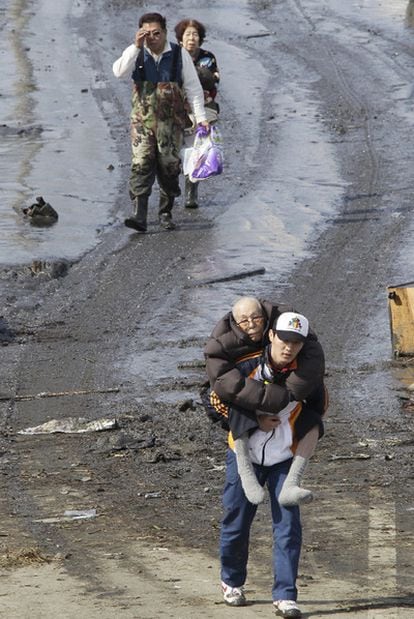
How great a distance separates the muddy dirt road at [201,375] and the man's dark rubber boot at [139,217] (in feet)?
0.51

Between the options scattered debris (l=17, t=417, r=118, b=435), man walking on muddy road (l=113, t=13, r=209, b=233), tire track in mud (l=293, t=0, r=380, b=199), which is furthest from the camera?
tire track in mud (l=293, t=0, r=380, b=199)

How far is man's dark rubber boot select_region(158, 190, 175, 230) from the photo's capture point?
49.2ft

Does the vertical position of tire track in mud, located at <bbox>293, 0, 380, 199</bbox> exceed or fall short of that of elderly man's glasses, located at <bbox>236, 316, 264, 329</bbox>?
it falls short

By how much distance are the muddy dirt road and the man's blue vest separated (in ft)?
4.82

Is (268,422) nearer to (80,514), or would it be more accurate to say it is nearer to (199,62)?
(80,514)

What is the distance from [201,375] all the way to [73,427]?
1.39 m

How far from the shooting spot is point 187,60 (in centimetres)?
1424

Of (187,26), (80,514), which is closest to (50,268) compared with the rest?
(187,26)

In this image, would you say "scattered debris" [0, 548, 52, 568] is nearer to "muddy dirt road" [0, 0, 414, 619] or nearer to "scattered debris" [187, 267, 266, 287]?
"muddy dirt road" [0, 0, 414, 619]

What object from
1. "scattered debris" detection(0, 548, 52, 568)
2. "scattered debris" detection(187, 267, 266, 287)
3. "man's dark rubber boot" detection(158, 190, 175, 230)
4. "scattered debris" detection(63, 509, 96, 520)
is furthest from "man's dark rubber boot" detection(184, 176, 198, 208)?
"scattered debris" detection(0, 548, 52, 568)

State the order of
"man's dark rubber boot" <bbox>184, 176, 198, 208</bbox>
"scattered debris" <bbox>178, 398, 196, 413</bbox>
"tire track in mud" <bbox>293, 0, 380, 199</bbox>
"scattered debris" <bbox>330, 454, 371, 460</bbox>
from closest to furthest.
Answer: "scattered debris" <bbox>330, 454, 371, 460</bbox>
"scattered debris" <bbox>178, 398, 196, 413</bbox>
"man's dark rubber boot" <bbox>184, 176, 198, 208</bbox>
"tire track in mud" <bbox>293, 0, 380, 199</bbox>

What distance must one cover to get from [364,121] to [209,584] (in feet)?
43.8

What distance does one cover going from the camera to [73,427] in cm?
971

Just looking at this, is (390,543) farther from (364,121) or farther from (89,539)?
(364,121)
